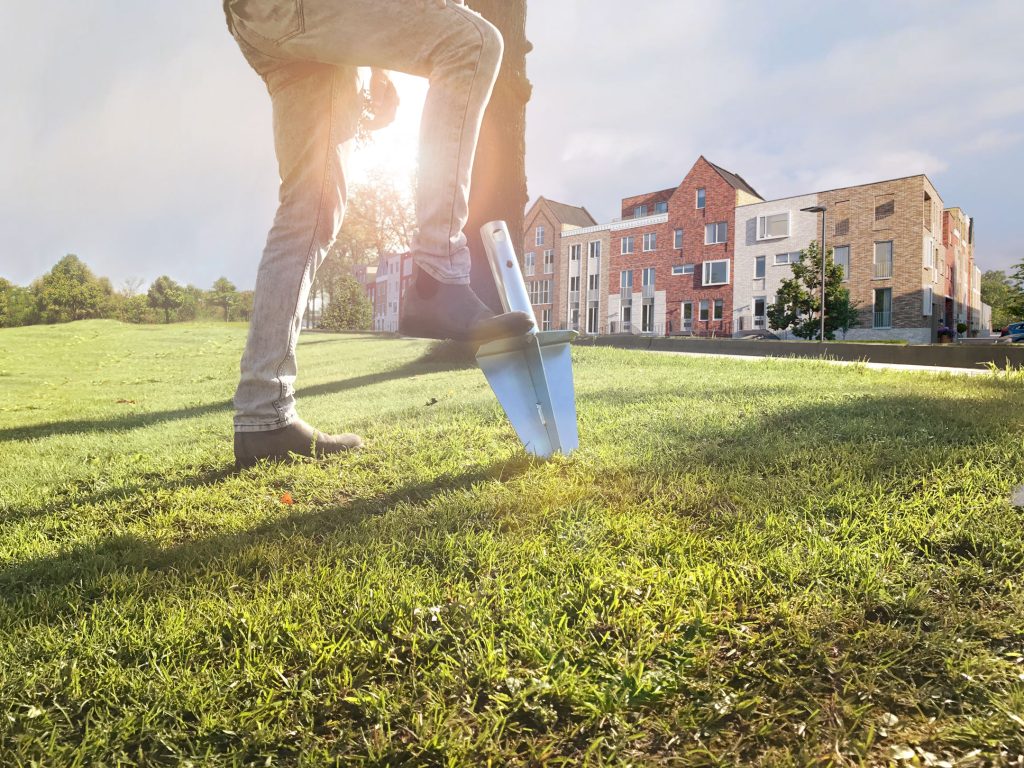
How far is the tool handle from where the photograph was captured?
7.64ft

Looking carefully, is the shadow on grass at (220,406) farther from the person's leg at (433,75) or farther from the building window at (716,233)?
the building window at (716,233)

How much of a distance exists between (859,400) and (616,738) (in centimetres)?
269

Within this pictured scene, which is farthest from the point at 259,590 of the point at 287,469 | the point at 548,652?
the point at 287,469

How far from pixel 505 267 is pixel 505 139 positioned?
5.24m

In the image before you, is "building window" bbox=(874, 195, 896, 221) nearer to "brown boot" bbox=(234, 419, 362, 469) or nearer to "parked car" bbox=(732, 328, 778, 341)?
"parked car" bbox=(732, 328, 778, 341)

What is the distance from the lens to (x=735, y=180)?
4059 cm

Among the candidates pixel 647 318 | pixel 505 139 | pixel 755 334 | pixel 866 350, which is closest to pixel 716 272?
pixel 755 334

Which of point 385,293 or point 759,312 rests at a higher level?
point 385,293

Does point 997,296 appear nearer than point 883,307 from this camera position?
No

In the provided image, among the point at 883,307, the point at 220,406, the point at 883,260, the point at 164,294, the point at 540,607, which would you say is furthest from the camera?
the point at 164,294

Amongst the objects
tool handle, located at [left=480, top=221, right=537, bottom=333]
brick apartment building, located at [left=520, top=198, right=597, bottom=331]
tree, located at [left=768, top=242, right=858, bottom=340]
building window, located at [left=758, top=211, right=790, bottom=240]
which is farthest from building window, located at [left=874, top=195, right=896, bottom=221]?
tool handle, located at [left=480, top=221, right=537, bottom=333]

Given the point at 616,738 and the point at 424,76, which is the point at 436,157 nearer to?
the point at 424,76

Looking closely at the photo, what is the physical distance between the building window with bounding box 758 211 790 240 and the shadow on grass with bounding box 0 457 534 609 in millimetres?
40087

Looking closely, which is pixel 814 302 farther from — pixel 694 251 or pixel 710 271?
pixel 694 251
